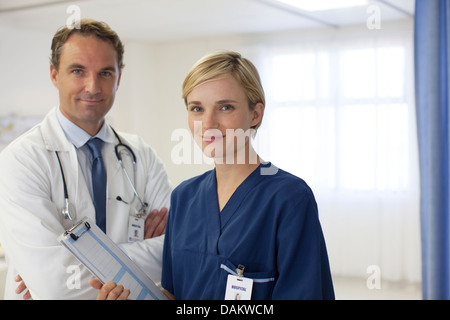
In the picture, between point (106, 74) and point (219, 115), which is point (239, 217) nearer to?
point (219, 115)

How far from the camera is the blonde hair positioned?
124 centimetres

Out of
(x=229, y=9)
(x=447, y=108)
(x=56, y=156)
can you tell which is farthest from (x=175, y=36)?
(x=56, y=156)

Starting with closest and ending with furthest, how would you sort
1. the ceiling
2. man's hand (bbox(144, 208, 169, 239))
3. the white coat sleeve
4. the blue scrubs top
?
the blue scrubs top, the white coat sleeve, man's hand (bbox(144, 208, 169, 239)), the ceiling

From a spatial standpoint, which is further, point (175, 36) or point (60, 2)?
point (175, 36)

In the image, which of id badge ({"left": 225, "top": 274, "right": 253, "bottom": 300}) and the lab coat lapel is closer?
id badge ({"left": 225, "top": 274, "right": 253, "bottom": 300})

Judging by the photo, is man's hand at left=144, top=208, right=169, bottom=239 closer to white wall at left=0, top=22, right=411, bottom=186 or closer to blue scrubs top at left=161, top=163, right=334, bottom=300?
blue scrubs top at left=161, top=163, right=334, bottom=300

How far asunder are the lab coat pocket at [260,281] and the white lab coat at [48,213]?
471mm

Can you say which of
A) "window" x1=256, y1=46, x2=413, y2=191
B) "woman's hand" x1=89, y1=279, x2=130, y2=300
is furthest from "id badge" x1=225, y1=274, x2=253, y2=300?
"window" x1=256, y1=46, x2=413, y2=191

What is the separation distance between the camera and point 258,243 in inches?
47.4

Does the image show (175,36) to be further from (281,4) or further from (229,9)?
(281,4)

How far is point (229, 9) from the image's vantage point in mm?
3982

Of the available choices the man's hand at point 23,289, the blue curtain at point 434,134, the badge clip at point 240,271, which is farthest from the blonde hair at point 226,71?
the blue curtain at point 434,134

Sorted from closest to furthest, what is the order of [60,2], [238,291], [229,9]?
[238,291] < [60,2] < [229,9]

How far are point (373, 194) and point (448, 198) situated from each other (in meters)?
2.48
